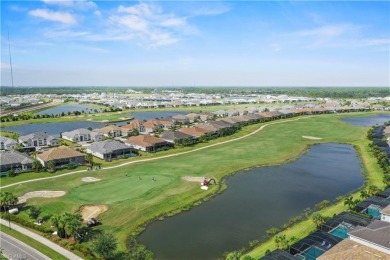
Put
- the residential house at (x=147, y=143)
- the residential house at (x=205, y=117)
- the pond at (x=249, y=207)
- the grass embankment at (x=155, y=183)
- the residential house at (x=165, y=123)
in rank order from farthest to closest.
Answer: the residential house at (x=205, y=117) → the residential house at (x=165, y=123) → the residential house at (x=147, y=143) → the grass embankment at (x=155, y=183) → the pond at (x=249, y=207)

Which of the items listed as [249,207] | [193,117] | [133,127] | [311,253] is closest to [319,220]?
[311,253]

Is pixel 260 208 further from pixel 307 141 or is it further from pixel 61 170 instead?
pixel 307 141

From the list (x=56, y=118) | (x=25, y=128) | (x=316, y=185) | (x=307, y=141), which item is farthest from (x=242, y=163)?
(x=56, y=118)

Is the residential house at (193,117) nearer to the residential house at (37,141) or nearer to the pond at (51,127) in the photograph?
the pond at (51,127)

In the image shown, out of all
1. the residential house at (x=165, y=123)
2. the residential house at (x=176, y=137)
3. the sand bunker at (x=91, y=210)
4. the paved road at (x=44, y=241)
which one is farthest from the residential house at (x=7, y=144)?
the sand bunker at (x=91, y=210)

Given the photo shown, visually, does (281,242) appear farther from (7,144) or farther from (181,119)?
(181,119)
